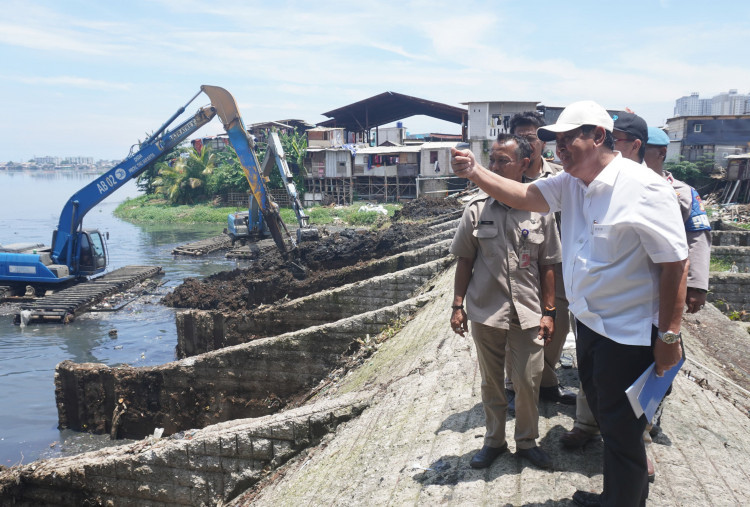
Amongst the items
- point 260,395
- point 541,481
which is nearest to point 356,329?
point 260,395

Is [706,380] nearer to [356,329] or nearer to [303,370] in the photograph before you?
[356,329]

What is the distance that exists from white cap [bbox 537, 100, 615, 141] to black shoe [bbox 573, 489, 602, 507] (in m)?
1.76

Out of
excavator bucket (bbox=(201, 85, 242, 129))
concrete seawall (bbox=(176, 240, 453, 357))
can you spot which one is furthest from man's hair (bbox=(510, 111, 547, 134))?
excavator bucket (bbox=(201, 85, 242, 129))

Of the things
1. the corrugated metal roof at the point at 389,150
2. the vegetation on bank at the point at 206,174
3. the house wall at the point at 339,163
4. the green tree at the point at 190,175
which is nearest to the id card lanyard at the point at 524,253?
the corrugated metal roof at the point at 389,150

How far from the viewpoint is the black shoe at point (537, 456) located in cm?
314

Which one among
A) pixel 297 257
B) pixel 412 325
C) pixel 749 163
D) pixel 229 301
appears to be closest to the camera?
pixel 412 325

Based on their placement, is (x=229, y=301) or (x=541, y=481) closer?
(x=541, y=481)

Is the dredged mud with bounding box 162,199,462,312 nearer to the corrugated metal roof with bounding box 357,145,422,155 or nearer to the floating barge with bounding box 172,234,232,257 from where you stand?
the floating barge with bounding box 172,234,232,257

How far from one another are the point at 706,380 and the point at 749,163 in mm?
27236

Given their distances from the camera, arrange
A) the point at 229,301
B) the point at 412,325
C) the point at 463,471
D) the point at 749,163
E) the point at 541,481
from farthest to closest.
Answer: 1. the point at 749,163
2. the point at 229,301
3. the point at 412,325
4. the point at 463,471
5. the point at 541,481

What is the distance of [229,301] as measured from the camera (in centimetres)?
1453

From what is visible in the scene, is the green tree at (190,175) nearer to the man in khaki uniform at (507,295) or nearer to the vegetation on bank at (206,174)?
the vegetation on bank at (206,174)

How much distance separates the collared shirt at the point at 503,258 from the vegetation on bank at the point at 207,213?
90.8 feet

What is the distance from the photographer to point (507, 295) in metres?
3.21
